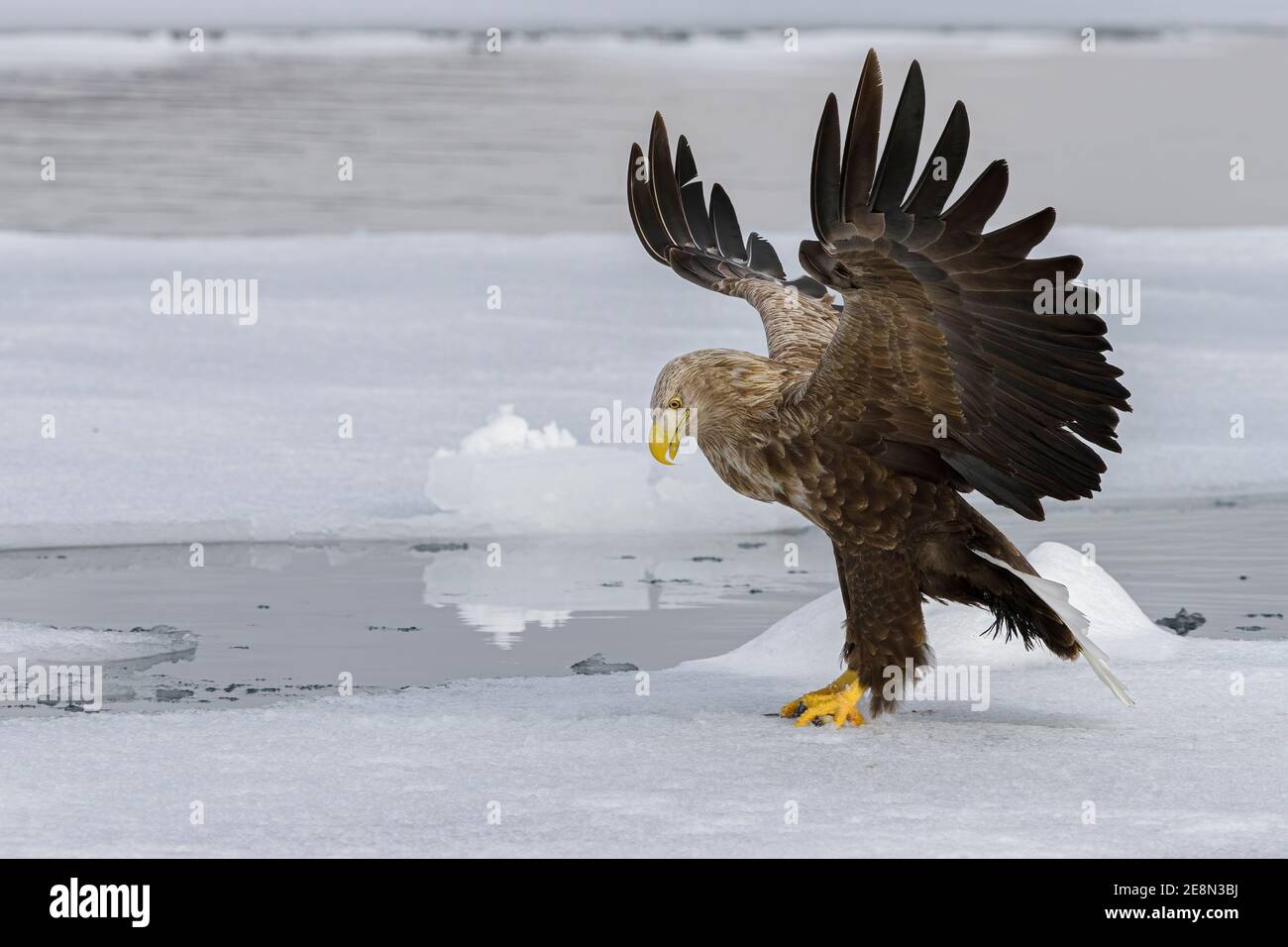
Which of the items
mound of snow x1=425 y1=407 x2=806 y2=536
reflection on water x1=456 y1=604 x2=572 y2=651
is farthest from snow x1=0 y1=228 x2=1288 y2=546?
reflection on water x1=456 y1=604 x2=572 y2=651

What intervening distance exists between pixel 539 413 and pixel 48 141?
15.0 meters

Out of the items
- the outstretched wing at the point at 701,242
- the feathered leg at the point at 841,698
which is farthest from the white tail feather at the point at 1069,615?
the outstretched wing at the point at 701,242

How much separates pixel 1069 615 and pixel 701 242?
7.03ft

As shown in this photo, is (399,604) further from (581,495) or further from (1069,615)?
(1069,615)

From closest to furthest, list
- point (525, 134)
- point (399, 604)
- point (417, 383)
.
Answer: point (399, 604)
point (417, 383)
point (525, 134)

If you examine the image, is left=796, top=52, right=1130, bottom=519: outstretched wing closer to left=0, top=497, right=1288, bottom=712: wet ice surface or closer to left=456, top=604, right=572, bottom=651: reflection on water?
left=0, top=497, right=1288, bottom=712: wet ice surface

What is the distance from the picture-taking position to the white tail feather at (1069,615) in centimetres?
494

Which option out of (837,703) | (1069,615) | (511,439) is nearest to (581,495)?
(511,439)

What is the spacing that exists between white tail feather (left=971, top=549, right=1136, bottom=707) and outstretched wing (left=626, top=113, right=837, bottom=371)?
116 cm

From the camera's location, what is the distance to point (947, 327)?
4.69 m

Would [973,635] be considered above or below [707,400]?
below

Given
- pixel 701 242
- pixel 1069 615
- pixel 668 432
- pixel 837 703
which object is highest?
pixel 701 242

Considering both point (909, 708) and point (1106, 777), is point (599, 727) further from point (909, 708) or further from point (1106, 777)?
point (1106, 777)

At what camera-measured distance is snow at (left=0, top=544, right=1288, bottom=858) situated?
398cm
